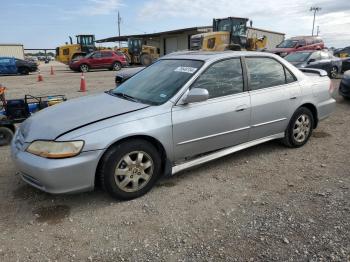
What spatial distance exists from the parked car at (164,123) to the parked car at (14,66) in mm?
20069

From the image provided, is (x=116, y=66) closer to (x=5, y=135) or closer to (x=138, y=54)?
(x=138, y=54)

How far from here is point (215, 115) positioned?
154 inches

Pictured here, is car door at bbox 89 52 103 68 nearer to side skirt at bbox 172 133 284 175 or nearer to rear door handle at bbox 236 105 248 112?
side skirt at bbox 172 133 284 175

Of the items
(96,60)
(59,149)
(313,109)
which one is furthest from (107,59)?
(59,149)

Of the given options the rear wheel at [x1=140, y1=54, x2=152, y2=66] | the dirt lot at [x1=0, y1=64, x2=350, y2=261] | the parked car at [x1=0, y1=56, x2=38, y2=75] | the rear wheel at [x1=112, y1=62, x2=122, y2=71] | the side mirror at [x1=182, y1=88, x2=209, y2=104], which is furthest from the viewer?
the rear wheel at [x1=140, y1=54, x2=152, y2=66]

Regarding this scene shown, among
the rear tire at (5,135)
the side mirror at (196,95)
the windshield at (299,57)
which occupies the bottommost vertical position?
the rear tire at (5,135)

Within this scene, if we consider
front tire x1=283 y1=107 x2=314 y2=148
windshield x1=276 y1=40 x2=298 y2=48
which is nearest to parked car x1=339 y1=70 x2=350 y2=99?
front tire x1=283 y1=107 x2=314 y2=148

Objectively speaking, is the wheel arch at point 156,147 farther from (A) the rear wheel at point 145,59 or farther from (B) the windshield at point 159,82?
(A) the rear wheel at point 145,59

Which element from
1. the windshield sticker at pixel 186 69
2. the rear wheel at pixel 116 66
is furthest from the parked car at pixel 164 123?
the rear wheel at pixel 116 66

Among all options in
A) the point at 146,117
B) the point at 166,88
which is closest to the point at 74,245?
the point at 146,117

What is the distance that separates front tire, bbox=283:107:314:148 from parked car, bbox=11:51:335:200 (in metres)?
0.02

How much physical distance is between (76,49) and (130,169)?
87.7 ft

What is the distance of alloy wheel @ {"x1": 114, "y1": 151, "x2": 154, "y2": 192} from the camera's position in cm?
338

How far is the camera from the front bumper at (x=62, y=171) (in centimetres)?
307
